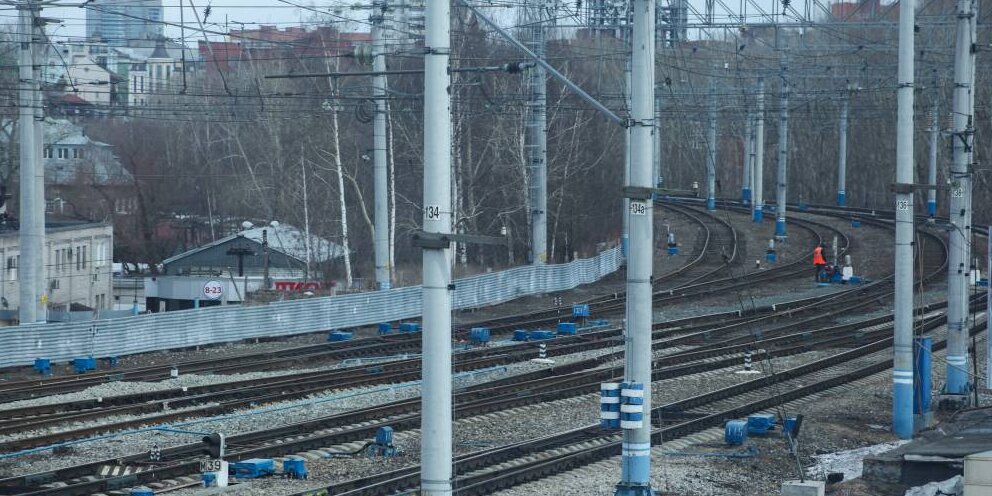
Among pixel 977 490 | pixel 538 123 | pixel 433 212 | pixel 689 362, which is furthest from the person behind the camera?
pixel 538 123

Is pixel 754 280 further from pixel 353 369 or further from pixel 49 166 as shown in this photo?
pixel 49 166

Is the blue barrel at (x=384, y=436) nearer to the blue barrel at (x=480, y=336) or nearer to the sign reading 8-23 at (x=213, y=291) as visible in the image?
the blue barrel at (x=480, y=336)

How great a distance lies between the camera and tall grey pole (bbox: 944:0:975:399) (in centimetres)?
1993

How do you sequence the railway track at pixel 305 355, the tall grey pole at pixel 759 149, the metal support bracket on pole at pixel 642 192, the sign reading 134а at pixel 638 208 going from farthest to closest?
1. the tall grey pole at pixel 759 149
2. the railway track at pixel 305 355
3. the sign reading 134а at pixel 638 208
4. the metal support bracket on pole at pixel 642 192

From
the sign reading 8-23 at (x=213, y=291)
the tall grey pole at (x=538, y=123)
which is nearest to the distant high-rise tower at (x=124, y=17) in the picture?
the sign reading 8-23 at (x=213, y=291)

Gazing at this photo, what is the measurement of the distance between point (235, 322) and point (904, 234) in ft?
47.8

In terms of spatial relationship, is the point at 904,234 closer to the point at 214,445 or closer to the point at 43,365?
the point at 214,445

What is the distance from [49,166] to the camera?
7450 cm

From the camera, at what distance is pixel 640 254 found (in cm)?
1177

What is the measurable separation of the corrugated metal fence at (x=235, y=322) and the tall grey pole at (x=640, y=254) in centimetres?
1467

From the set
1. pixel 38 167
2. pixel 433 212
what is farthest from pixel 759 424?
pixel 38 167

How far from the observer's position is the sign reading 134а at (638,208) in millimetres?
11766

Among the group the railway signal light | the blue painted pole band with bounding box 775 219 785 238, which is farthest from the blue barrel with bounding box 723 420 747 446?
the blue painted pole band with bounding box 775 219 785 238

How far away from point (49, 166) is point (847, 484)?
66.9 metres
